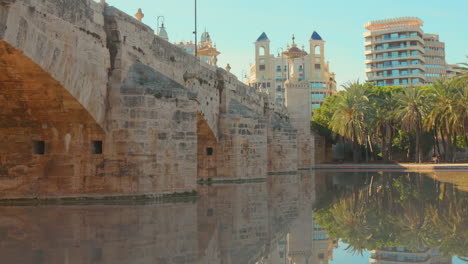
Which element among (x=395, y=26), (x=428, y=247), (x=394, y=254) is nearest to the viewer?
(x=394, y=254)

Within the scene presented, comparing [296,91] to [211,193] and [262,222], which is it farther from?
[262,222]

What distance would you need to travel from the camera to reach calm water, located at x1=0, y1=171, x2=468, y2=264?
225 inches

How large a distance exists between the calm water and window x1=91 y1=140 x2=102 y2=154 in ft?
5.14

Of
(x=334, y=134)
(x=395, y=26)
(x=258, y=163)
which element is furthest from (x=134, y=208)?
(x=395, y=26)

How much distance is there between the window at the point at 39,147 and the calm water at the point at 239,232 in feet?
5.45

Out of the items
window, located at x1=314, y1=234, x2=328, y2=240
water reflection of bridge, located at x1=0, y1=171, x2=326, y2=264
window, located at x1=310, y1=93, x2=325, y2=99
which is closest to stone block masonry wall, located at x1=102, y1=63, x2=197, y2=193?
water reflection of bridge, located at x1=0, y1=171, x2=326, y2=264

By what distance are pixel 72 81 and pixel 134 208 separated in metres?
2.80

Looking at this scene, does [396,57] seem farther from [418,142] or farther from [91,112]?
[91,112]

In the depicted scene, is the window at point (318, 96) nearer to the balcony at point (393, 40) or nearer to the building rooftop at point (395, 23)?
the balcony at point (393, 40)

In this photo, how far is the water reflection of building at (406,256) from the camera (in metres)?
5.38

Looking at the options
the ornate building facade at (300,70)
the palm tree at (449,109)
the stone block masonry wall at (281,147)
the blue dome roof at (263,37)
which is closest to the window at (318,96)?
the ornate building facade at (300,70)

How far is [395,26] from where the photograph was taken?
76.6 metres

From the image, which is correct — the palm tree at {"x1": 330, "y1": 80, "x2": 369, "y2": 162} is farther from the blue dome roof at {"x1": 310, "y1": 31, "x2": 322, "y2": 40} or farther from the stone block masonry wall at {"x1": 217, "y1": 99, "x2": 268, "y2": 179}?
the blue dome roof at {"x1": 310, "y1": 31, "x2": 322, "y2": 40}

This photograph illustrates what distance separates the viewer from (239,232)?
24.3 ft
